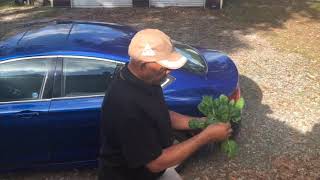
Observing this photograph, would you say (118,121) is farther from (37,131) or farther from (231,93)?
(231,93)

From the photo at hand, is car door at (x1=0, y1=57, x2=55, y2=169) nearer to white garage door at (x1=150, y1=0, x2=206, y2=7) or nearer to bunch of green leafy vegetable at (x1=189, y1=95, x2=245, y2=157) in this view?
bunch of green leafy vegetable at (x1=189, y1=95, x2=245, y2=157)

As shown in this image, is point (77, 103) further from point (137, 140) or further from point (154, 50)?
point (154, 50)

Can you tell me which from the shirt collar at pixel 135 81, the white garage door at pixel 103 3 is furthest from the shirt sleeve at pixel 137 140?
the white garage door at pixel 103 3

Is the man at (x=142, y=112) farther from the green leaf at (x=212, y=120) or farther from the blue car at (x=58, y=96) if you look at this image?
the blue car at (x=58, y=96)

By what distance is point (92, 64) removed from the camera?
4.97m

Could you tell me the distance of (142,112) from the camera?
2756 millimetres

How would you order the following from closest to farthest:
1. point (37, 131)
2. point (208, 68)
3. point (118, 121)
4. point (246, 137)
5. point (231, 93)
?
point (118, 121)
point (37, 131)
point (231, 93)
point (208, 68)
point (246, 137)

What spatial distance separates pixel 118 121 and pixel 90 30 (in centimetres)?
295

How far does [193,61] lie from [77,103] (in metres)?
1.60

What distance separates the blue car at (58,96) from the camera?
4.84 meters

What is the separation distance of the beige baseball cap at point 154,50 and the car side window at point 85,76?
226 centimetres

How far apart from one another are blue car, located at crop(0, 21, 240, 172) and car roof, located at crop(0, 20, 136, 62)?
0.01m

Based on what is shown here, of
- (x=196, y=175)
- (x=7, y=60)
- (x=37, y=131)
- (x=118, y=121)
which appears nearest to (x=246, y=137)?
(x=196, y=175)

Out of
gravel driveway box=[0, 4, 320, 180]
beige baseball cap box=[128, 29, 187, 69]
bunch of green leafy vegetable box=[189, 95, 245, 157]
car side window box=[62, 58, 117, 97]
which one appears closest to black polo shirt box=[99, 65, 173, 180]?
beige baseball cap box=[128, 29, 187, 69]
